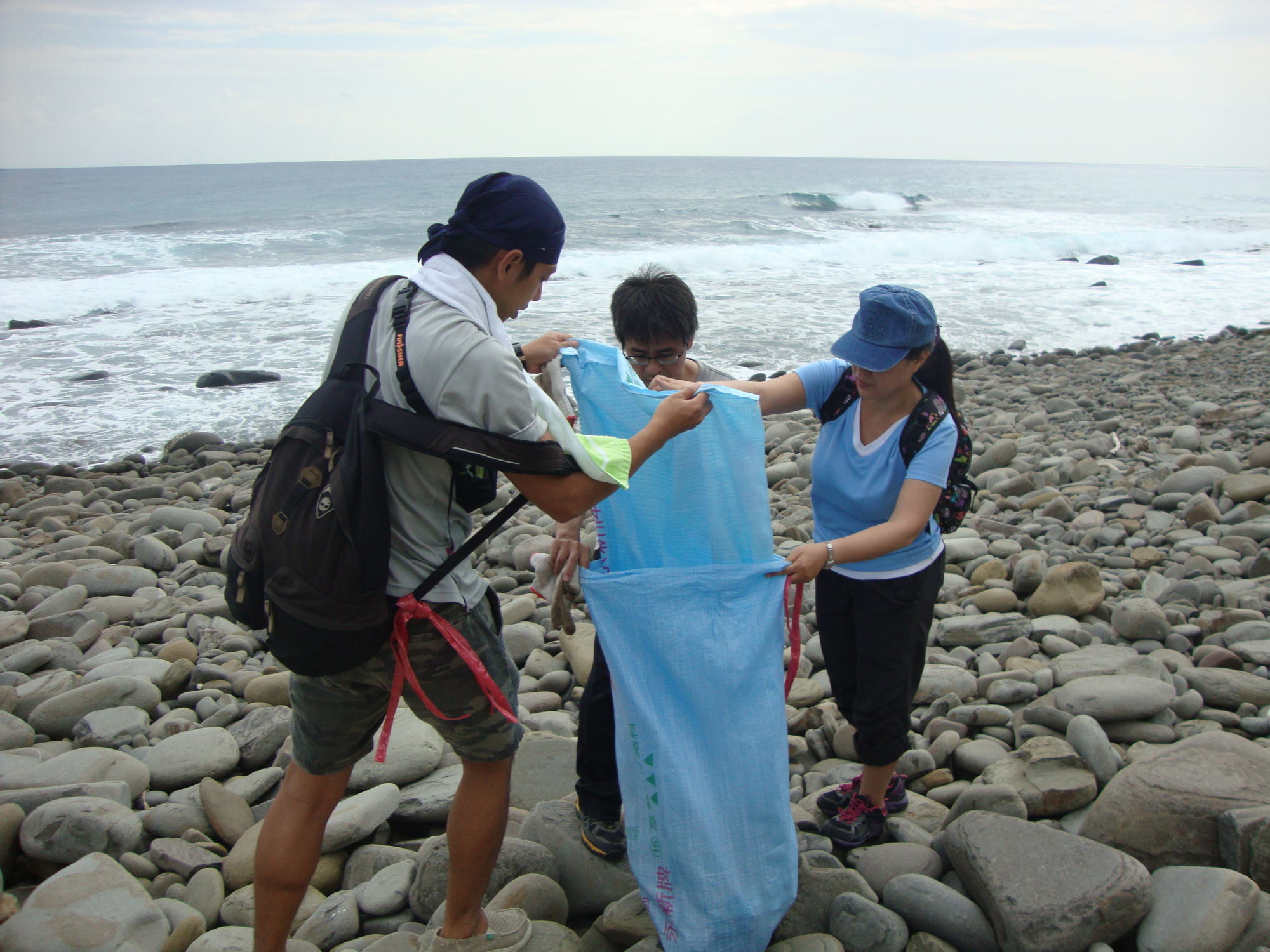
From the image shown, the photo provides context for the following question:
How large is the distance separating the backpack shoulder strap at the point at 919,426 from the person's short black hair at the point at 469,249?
1230 millimetres

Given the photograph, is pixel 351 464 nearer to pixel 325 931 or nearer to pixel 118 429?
pixel 325 931

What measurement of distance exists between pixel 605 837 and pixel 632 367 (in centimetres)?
142

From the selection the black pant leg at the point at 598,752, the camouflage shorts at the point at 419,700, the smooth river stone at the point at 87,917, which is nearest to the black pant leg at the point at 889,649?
the black pant leg at the point at 598,752

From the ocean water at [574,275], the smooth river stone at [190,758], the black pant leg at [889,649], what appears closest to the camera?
the black pant leg at [889,649]

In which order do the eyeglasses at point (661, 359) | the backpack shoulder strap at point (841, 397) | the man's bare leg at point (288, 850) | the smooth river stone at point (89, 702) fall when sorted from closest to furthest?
the man's bare leg at point (288, 850)
the backpack shoulder strap at point (841, 397)
the eyeglasses at point (661, 359)
the smooth river stone at point (89, 702)

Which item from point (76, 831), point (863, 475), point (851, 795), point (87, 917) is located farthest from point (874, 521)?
point (76, 831)

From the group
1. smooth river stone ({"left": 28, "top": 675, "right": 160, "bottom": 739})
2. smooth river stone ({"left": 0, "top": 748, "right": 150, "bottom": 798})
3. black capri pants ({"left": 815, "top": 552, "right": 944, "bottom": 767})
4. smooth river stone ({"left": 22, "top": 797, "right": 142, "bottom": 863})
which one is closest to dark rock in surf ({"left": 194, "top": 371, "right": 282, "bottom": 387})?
smooth river stone ({"left": 28, "top": 675, "right": 160, "bottom": 739})

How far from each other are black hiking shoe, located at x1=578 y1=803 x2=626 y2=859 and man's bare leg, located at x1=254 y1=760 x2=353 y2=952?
0.83 metres

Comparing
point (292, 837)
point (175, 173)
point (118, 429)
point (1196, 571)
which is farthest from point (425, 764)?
point (175, 173)

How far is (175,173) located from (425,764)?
91542mm

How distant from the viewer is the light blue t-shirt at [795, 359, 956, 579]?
8.07 feet

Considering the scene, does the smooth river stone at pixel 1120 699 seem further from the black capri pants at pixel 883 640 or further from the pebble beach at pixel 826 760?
the black capri pants at pixel 883 640

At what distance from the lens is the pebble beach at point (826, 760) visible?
2.37 m

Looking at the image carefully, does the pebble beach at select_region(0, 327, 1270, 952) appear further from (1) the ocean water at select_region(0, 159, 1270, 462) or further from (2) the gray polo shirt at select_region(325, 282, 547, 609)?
(1) the ocean water at select_region(0, 159, 1270, 462)
